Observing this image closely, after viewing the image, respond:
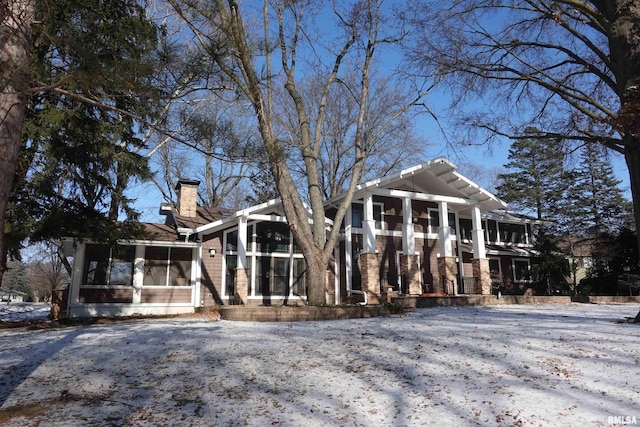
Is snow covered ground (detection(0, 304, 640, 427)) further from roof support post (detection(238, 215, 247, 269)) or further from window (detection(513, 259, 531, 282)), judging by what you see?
window (detection(513, 259, 531, 282))

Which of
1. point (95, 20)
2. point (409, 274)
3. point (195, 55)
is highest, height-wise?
point (95, 20)

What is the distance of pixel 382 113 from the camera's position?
24297 millimetres

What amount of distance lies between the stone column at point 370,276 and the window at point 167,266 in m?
6.52

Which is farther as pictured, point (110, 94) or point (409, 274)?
point (409, 274)

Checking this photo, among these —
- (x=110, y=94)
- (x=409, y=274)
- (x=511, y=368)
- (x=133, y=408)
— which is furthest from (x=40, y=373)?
(x=409, y=274)

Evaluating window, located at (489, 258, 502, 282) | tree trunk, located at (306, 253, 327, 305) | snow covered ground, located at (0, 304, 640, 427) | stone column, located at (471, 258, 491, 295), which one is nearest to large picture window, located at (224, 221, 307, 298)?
tree trunk, located at (306, 253, 327, 305)

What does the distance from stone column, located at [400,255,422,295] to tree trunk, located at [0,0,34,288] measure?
1465cm

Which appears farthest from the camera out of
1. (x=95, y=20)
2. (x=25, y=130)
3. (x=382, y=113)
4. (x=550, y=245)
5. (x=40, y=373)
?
(x=382, y=113)

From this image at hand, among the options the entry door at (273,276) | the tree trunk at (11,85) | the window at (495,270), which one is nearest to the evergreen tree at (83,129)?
the tree trunk at (11,85)

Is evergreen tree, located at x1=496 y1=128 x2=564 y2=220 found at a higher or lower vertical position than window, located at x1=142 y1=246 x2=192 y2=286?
higher

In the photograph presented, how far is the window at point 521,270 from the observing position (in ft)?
72.7

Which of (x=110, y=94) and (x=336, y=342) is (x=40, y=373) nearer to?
(x=110, y=94)

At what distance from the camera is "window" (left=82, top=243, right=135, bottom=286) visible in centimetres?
1427

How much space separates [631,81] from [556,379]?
6.40 metres
